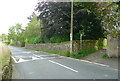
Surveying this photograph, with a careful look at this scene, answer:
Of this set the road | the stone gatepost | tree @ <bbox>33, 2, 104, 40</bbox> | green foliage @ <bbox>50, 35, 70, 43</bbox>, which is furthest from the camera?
green foliage @ <bbox>50, 35, 70, 43</bbox>

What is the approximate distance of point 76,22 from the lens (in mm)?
17609

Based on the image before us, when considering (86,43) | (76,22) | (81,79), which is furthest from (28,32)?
(81,79)

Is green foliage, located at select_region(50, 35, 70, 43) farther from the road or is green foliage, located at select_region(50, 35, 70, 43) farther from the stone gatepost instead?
the road

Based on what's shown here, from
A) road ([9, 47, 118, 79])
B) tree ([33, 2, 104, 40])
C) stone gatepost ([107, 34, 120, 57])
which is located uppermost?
tree ([33, 2, 104, 40])

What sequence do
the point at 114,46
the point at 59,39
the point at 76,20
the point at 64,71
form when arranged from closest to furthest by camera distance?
the point at 64,71, the point at 114,46, the point at 76,20, the point at 59,39

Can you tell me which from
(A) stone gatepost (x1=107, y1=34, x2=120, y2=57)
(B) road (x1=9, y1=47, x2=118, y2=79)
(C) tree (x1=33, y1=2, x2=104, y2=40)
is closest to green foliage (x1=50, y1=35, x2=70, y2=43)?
(C) tree (x1=33, y1=2, x2=104, y2=40)

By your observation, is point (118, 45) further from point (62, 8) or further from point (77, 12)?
point (62, 8)

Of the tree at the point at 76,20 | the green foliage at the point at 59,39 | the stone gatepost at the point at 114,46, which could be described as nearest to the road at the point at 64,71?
the stone gatepost at the point at 114,46

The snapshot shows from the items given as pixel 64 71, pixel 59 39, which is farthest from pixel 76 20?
pixel 64 71

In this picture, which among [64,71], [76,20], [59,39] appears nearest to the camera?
[64,71]

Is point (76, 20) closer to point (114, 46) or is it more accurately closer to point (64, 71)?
point (114, 46)

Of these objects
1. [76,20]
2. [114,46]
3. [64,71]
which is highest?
[76,20]

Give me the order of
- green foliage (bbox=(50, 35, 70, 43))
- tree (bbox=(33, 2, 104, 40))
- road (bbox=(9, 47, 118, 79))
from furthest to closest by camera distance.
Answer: green foliage (bbox=(50, 35, 70, 43)) < tree (bbox=(33, 2, 104, 40)) < road (bbox=(9, 47, 118, 79))

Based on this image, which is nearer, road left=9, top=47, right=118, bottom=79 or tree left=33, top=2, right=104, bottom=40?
road left=9, top=47, right=118, bottom=79
